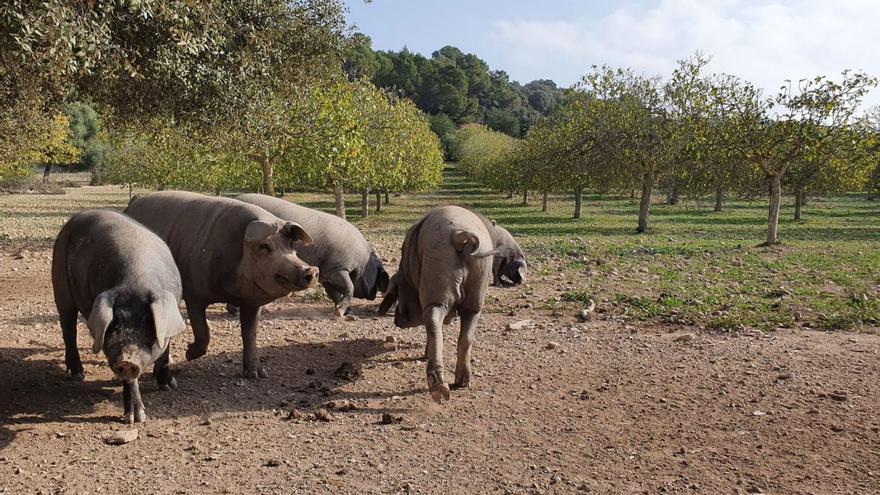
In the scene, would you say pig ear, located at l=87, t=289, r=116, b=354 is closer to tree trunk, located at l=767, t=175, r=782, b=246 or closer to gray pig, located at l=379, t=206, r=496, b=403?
gray pig, located at l=379, t=206, r=496, b=403

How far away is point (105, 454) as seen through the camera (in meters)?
5.30

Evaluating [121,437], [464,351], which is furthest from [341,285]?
[121,437]

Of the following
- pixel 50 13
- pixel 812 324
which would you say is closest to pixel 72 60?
pixel 50 13

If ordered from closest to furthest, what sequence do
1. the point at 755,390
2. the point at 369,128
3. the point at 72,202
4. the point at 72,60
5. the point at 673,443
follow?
the point at 673,443, the point at 72,60, the point at 755,390, the point at 369,128, the point at 72,202

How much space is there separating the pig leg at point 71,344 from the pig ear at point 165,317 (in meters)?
1.90

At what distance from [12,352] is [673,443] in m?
6.87

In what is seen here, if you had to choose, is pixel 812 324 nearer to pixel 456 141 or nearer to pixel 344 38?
pixel 344 38

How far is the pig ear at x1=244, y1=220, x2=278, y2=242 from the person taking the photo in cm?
703

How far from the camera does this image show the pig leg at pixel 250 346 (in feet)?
24.5

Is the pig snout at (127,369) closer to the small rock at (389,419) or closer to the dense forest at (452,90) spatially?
the small rock at (389,419)

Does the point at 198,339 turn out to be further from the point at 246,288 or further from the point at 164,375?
the point at 246,288

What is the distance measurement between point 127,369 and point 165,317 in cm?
47

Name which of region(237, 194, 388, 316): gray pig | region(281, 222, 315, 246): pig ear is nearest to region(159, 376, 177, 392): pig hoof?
region(281, 222, 315, 246): pig ear

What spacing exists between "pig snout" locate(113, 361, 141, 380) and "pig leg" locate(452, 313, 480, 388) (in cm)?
312
